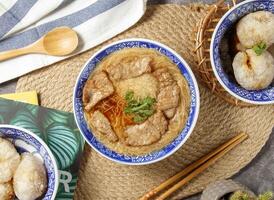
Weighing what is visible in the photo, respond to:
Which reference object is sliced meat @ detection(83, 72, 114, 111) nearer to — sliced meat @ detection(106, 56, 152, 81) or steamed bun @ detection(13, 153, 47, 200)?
sliced meat @ detection(106, 56, 152, 81)

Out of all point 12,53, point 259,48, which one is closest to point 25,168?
point 12,53

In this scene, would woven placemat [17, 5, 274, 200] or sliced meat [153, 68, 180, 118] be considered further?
woven placemat [17, 5, 274, 200]

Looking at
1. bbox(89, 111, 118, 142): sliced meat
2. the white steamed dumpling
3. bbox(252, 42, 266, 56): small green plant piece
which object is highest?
bbox(252, 42, 266, 56): small green plant piece

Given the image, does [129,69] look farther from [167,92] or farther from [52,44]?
[52,44]

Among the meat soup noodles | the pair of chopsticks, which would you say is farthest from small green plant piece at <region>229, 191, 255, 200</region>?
the meat soup noodles

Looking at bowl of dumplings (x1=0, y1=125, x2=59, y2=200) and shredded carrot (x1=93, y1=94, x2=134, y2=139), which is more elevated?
shredded carrot (x1=93, y1=94, x2=134, y2=139)

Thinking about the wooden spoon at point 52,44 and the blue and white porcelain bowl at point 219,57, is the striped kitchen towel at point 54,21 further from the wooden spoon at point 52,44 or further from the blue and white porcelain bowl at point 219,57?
the blue and white porcelain bowl at point 219,57

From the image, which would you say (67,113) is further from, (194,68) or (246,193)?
(246,193)
